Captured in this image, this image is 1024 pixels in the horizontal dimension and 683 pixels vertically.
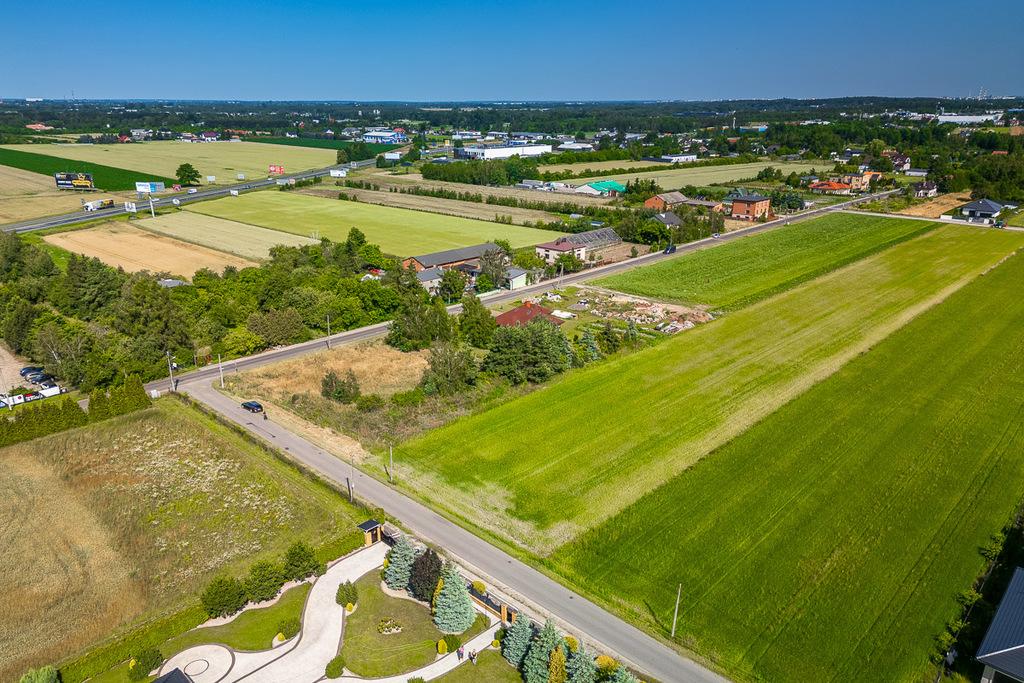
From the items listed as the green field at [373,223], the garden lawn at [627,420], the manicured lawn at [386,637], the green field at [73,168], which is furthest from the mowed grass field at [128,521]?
the green field at [73,168]

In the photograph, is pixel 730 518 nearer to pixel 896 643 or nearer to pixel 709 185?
pixel 896 643

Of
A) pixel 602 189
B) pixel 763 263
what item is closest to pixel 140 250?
pixel 763 263

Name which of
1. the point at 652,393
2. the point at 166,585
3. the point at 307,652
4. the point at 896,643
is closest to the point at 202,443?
the point at 166,585

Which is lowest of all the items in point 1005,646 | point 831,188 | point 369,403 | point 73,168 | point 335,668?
point 335,668

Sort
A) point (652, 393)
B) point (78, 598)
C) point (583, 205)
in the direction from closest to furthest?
point (78, 598)
point (652, 393)
point (583, 205)

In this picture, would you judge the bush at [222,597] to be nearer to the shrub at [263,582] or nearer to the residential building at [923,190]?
the shrub at [263,582]

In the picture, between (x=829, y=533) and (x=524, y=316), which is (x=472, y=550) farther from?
(x=524, y=316)
